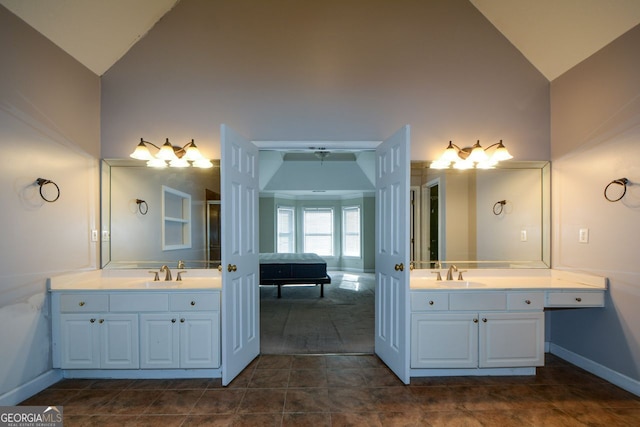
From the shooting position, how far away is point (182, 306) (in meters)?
2.50

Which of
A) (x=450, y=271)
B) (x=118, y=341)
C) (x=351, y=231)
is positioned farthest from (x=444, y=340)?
(x=351, y=231)

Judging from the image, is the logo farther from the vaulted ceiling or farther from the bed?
the bed

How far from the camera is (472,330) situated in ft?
8.27

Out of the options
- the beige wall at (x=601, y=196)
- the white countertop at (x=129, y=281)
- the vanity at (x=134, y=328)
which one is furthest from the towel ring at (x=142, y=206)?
the beige wall at (x=601, y=196)

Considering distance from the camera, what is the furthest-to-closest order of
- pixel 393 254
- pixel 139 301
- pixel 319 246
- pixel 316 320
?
pixel 319 246, pixel 316 320, pixel 393 254, pixel 139 301

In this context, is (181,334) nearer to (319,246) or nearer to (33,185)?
(33,185)

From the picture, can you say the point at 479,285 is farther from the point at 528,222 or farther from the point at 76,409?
the point at 76,409

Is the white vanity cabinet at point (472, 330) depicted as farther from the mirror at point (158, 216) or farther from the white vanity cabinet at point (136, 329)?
the mirror at point (158, 216)

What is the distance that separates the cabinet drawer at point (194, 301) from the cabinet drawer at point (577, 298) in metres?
2.80

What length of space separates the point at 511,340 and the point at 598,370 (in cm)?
81

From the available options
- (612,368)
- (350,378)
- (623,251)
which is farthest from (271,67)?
(612,368)

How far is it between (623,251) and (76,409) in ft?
13.8

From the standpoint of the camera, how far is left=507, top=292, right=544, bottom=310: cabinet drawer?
8.34 ft

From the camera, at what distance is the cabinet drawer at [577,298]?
2.56 m
